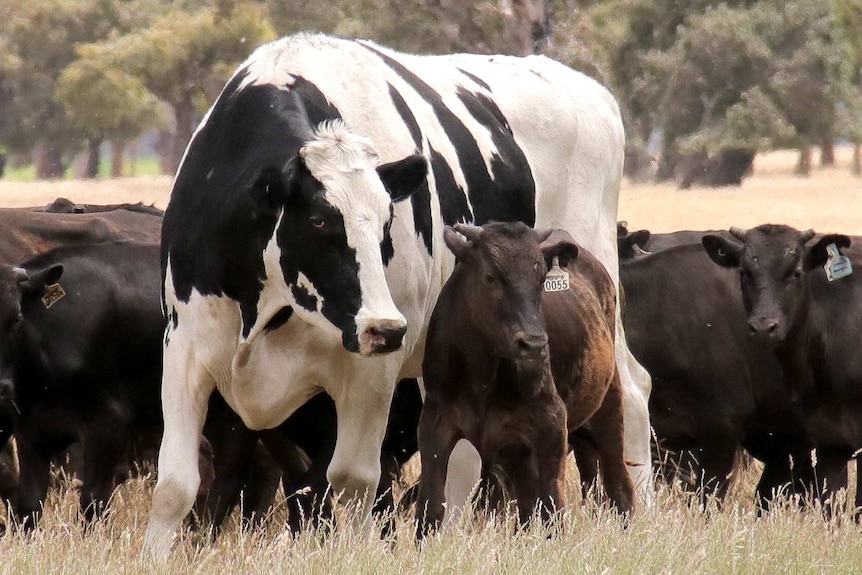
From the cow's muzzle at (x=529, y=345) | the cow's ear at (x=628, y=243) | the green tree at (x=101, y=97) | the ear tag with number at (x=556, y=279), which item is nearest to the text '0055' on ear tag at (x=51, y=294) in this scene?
the ear tag with number at (x=556, y=279)

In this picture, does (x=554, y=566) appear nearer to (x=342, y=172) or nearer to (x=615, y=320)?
(x=342, y=172)

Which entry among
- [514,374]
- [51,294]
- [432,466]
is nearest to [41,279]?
[51,294]

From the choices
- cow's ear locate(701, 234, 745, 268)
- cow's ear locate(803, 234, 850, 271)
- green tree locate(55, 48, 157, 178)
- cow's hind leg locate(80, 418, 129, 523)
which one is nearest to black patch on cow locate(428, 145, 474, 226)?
cow's hind leg locate(80, 418, 129, 523)

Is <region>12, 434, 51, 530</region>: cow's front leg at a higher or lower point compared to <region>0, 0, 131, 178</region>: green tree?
higher

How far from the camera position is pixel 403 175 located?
20.1 ft

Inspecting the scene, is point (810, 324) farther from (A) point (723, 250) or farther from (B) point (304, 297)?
(B) point (304, 297)

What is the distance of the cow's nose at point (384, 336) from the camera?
18.3 ft

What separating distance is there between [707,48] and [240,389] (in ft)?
139

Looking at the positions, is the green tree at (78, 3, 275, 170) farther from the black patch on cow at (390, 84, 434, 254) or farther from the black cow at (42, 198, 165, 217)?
the black patch on cow at (390, 84, 434, 254)

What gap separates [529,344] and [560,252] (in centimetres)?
86

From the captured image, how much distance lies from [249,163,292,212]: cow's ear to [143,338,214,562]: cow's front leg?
2.21 ft

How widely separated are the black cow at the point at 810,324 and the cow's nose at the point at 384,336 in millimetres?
3089

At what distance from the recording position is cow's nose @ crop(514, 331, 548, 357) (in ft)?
19.4

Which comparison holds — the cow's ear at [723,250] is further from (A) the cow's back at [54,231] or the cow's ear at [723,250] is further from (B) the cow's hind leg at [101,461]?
(B) the cow's hind leg at [101,461]
